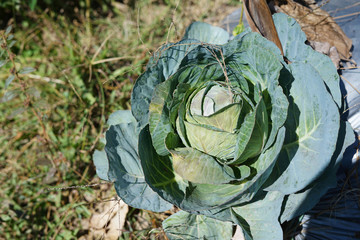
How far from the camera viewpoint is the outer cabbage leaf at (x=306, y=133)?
131 cm

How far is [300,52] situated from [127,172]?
105 cm

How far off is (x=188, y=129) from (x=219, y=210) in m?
0.39

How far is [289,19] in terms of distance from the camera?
161cm

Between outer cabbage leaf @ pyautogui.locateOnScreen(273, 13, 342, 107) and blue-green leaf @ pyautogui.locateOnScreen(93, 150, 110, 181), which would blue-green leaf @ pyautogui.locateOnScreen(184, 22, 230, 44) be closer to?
outer cabbage leaf @ pyautogui.locateOnScreen(273, 13, 342, 107)

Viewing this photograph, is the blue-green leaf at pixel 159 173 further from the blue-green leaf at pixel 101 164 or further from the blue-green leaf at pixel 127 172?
the blue-green leaf at pixel 101 164

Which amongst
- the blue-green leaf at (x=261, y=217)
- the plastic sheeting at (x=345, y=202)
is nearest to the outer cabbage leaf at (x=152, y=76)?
the blue-green leaf at (x=261, y=217)

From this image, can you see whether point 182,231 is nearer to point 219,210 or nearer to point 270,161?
point 219,210

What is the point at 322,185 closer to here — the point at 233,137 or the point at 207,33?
the point at 233,137

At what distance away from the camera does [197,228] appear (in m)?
1.57

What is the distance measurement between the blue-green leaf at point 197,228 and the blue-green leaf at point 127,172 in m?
0.12

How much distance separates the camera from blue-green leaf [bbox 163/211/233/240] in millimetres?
1550

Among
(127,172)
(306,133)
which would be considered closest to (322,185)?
(306,133)

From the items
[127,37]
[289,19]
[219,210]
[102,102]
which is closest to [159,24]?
[127,37]

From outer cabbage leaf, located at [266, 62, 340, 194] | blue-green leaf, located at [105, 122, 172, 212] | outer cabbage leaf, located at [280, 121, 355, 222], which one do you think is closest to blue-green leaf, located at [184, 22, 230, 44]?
outer cabbage leaf, located at [266, 62, 340, 194]
